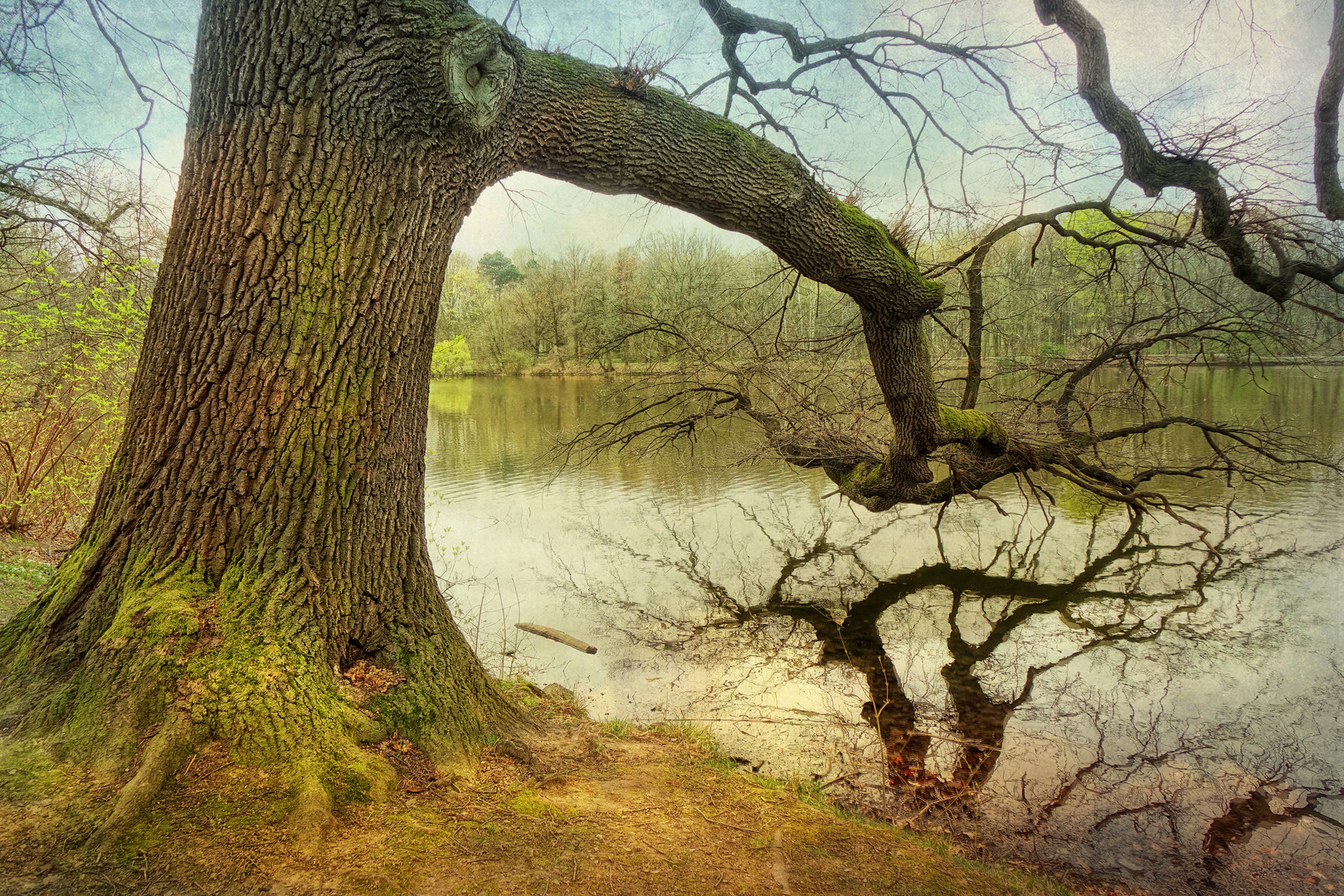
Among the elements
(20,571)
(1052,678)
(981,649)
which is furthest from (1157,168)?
(20,571)

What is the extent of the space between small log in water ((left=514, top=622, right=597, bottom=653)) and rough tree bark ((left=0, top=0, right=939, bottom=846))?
317 cm

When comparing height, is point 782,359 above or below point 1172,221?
below

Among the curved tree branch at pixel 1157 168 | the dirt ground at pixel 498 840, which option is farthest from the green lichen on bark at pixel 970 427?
the dirt ground at pixel 498 840

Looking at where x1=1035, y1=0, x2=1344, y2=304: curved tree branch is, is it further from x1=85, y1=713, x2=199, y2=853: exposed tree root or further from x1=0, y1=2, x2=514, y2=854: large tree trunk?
x1=85, y1=713, x2=199, y2=853: exposed tree root

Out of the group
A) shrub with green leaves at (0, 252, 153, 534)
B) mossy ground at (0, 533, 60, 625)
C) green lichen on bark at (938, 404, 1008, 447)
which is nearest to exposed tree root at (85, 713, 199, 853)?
mossy ground at (0, 533, 60, 625)

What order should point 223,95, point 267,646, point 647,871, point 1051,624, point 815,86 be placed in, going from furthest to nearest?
point 1051,624, point 815,86, point 223,95, point 267,646, point 647,871

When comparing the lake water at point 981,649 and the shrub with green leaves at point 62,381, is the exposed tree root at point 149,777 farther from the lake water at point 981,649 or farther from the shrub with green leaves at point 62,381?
the shrub with green leaves at point 62,381

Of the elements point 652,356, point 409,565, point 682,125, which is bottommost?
point 409,565

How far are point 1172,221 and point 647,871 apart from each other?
5964 millimetres

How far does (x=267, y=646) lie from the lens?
6.53 feet

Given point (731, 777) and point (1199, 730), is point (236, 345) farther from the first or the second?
point (1199, 730)

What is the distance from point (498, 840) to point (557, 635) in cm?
387

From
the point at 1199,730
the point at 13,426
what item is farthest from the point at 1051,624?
the point at 13,426

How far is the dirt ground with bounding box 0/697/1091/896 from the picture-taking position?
1564mm
